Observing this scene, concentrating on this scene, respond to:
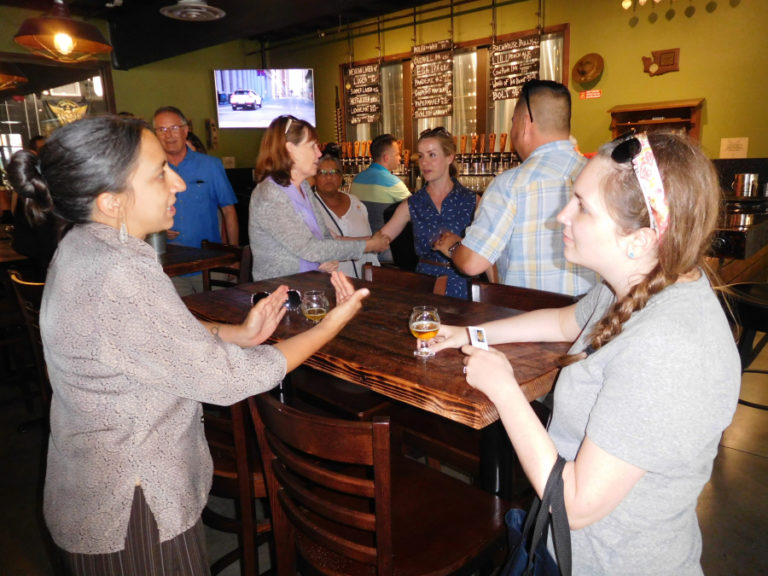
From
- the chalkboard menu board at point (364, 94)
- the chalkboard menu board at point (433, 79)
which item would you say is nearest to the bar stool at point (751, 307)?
the chalkboard menu board at point (433, 79)

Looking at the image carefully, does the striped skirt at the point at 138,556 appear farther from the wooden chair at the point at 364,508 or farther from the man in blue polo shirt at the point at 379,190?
the man in blue polo shirt at the point at 379,190

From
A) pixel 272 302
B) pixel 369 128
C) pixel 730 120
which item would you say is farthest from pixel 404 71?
pixel 272 302

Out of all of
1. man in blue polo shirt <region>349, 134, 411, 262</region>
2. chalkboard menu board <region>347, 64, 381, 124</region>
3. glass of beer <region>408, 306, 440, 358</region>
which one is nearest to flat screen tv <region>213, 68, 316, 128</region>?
chalkboard menu board <region>347, 64, 381, 124</region>

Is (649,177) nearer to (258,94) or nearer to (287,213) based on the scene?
(287,213)

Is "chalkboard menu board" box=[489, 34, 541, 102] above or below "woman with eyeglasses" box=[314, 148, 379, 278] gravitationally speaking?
above

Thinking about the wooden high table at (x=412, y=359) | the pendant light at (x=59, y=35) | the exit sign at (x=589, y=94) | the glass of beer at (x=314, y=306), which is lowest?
the wooden high table at (x=412, y=359)

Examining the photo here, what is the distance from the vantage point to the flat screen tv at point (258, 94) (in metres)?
8.73

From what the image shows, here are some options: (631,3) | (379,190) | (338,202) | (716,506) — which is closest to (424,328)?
(716,506)

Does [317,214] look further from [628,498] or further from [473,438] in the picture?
[628,498]

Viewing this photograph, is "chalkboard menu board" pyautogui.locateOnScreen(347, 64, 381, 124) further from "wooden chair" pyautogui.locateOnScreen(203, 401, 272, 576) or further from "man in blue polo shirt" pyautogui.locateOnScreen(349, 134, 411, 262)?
"wooden chair" pyautogui.locateOnScreen(203, 401, 272, 576)

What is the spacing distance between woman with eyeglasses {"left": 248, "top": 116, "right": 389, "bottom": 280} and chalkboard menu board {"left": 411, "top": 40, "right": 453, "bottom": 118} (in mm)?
5019

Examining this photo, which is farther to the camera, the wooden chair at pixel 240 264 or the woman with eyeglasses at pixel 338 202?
the woman with eyeglasses at pixel 338 202

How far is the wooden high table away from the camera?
1340 mm

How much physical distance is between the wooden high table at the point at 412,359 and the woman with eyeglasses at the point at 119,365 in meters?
0.33
